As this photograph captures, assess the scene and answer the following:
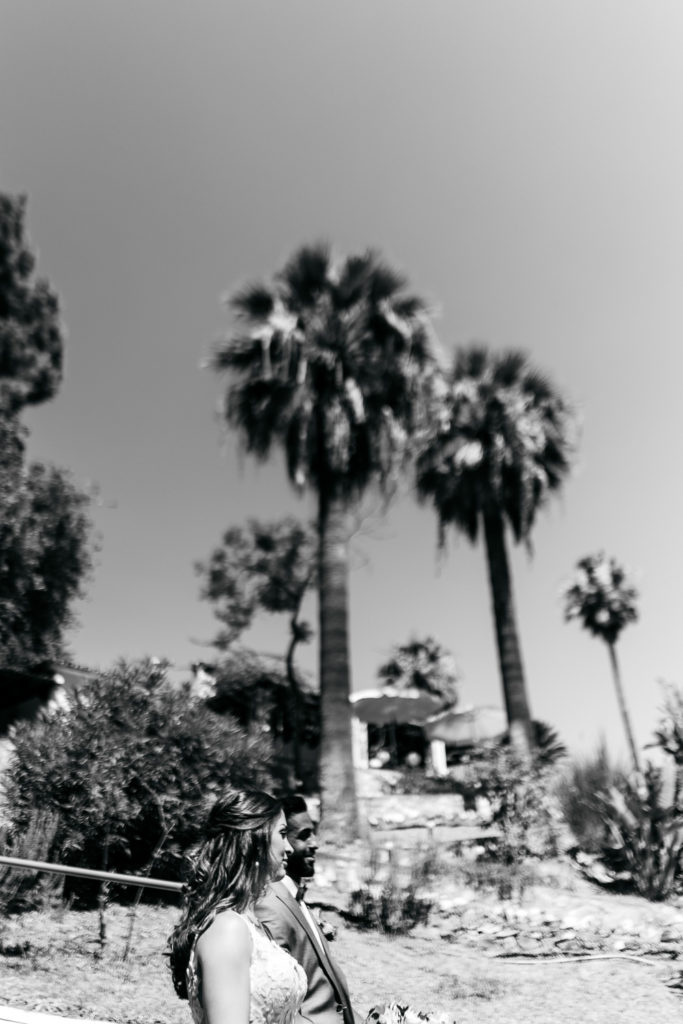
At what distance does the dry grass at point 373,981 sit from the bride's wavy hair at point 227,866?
11.2ft

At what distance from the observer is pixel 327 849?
1082 cm

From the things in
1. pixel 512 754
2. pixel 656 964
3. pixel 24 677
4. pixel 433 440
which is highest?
pixel 433 440

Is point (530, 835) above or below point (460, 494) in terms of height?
below

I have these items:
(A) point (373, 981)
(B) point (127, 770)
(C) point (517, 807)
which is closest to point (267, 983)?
(A) point (373, 981)

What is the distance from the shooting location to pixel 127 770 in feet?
23.9

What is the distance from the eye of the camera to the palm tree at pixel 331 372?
52.8ft

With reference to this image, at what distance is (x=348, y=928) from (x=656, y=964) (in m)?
2.91

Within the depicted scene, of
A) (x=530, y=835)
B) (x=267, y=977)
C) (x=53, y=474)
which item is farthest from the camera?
(x=53, y=474)

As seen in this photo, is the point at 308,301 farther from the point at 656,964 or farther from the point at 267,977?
the point at 267,977

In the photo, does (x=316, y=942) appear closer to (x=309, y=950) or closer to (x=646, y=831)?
(x=309, y=950)

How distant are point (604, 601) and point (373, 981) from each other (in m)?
34.4

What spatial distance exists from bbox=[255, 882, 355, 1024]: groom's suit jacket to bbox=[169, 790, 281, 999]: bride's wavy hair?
490mm

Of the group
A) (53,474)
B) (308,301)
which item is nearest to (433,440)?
(308,301)

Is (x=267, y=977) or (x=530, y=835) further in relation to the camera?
(x=530, y=835)
